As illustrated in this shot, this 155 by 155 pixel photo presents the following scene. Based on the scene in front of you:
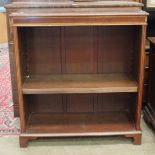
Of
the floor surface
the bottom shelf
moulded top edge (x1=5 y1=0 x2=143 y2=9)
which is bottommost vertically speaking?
the floor surface

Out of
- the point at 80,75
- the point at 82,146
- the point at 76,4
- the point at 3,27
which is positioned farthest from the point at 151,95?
the point at 3,27

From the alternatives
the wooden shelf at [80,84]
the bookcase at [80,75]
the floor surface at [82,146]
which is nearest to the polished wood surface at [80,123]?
the bookcase at [80,75]

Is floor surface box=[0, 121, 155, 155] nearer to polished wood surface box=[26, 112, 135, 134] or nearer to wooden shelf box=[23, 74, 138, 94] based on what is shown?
polished wood surface box=[26, 112, 135, 134]

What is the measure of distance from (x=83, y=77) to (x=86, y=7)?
22.4 inches

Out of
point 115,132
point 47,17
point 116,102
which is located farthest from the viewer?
point 116,102

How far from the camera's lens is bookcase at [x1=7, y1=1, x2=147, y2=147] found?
2156 millimetres

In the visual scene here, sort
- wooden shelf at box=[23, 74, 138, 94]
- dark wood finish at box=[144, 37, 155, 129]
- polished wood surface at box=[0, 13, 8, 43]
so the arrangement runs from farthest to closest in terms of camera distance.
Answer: polished wood surface at box=[0, 13, 8, 43] → dark wood finish at box=[144, 37, 155, 129] → wooden shelf at box=[23, 74, 138, 94]

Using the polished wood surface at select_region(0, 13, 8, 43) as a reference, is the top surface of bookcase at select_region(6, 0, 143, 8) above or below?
above

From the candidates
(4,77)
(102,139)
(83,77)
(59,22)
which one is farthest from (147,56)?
(4,77)

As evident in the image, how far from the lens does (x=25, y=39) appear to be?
7.64ft

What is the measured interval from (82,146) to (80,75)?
589mm

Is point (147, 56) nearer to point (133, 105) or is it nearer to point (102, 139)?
point (133, 105)

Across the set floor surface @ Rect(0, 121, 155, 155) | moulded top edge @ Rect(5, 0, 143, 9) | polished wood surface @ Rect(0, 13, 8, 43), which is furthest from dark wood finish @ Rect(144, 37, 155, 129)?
polished wood surface @ Rect(0, 13, 8, 43)

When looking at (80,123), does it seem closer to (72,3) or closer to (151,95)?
(151,95)
